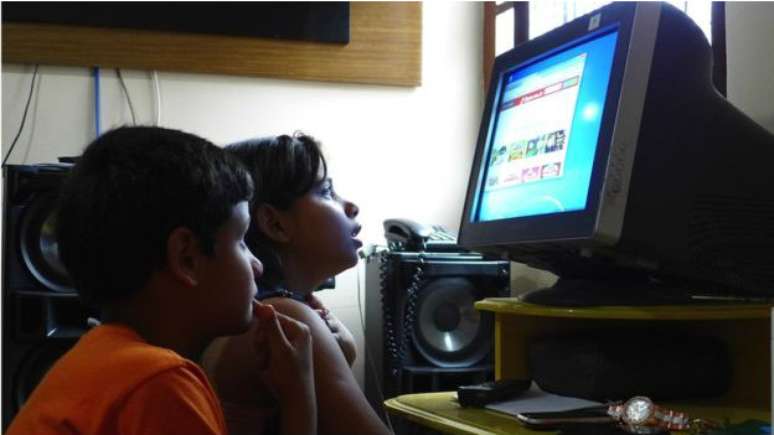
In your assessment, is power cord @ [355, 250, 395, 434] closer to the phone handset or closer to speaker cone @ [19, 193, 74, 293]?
the phone handset

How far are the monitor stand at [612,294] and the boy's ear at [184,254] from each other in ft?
1.74

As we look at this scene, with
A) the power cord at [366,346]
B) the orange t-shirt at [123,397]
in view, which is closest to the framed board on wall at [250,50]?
the power cord at [366,346]

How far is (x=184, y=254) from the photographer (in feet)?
3.29

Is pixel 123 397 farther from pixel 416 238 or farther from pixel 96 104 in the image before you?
pixel 96 104

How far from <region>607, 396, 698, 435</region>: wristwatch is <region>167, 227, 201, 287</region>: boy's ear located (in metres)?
0.50

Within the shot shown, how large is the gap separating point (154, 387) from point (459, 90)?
2477 millimetres

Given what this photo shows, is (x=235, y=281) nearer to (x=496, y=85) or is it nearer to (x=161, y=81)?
(x=496, y=85)

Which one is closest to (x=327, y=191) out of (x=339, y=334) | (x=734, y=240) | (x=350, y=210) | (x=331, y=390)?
(x=350, y=210)

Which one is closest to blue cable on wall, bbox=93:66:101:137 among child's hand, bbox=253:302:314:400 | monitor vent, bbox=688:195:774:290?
child's hand, bbox=253:302:314:400

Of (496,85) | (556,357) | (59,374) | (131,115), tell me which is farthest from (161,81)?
(59,374)

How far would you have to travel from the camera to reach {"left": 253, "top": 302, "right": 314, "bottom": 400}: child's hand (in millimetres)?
1134

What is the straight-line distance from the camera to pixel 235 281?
104 centimetres

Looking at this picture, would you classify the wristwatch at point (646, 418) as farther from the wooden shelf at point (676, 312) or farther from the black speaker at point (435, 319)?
the black speaker at point (435, 319)

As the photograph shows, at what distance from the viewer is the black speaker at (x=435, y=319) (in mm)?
2414
